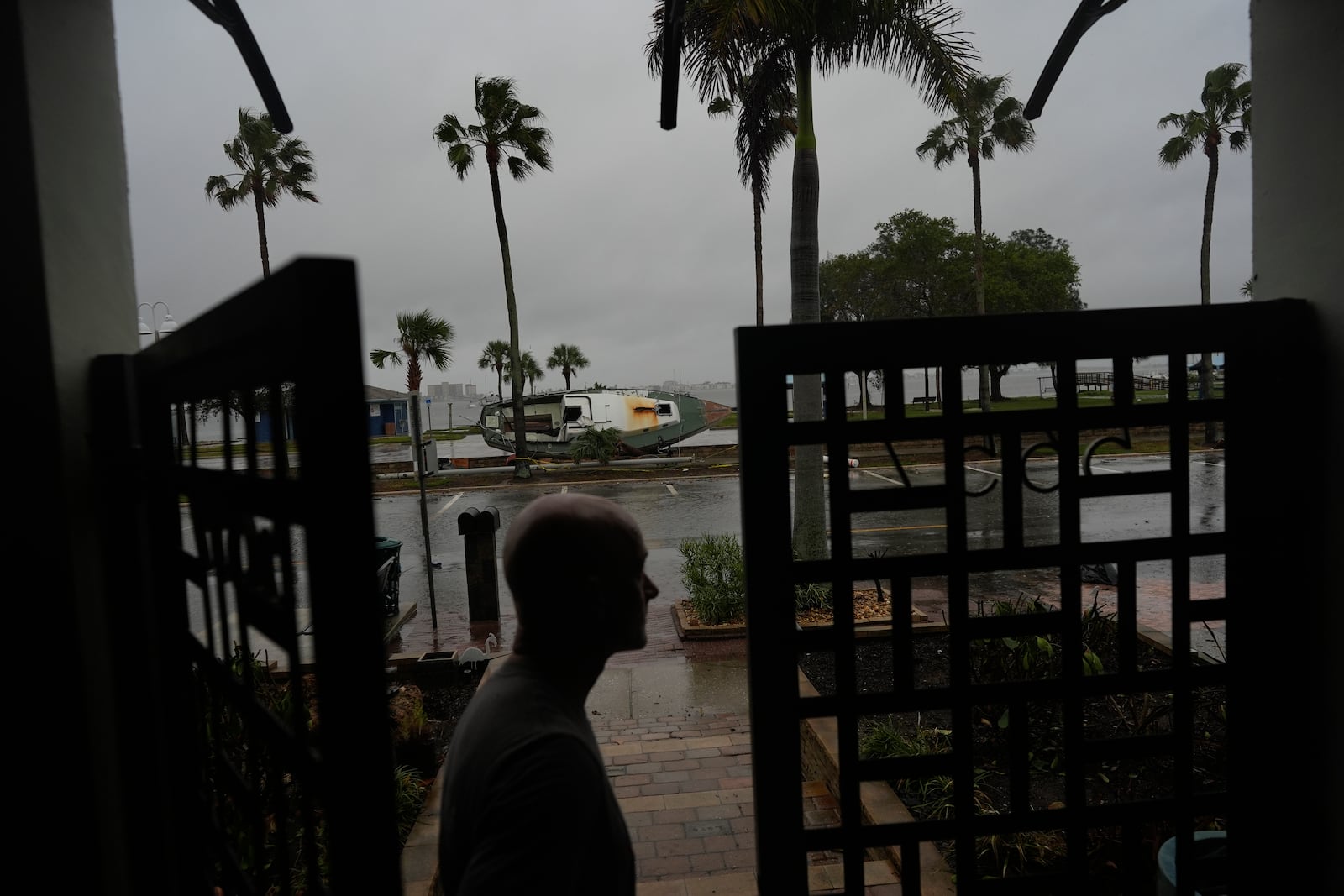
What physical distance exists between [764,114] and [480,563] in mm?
6396

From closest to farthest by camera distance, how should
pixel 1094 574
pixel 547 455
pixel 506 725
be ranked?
pixel 506 725
pixel 1094 574
pixel 547 455

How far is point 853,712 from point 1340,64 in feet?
6.11

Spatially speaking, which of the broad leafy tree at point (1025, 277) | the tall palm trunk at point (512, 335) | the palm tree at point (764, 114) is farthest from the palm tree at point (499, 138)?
the broad leafy tree at point (1025, 277)

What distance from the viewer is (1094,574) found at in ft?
27.5

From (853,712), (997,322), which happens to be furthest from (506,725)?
(997,322)

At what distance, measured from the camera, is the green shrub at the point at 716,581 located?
26.7 feet

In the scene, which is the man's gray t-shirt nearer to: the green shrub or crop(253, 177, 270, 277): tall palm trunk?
the green shrub

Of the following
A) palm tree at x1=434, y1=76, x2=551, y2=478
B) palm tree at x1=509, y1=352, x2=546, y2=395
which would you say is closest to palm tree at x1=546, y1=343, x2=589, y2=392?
palm tree at x1=509, y1=352, x2=546, y2=395

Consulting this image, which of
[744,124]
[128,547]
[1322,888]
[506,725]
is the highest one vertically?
[744,124]

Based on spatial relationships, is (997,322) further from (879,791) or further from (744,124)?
(744,124)

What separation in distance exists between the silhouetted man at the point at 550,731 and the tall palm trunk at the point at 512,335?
67.7 feet

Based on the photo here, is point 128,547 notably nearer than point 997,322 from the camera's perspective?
Yes

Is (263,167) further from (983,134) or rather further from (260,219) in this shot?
(983,134)

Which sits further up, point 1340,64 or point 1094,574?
point 1340,64
